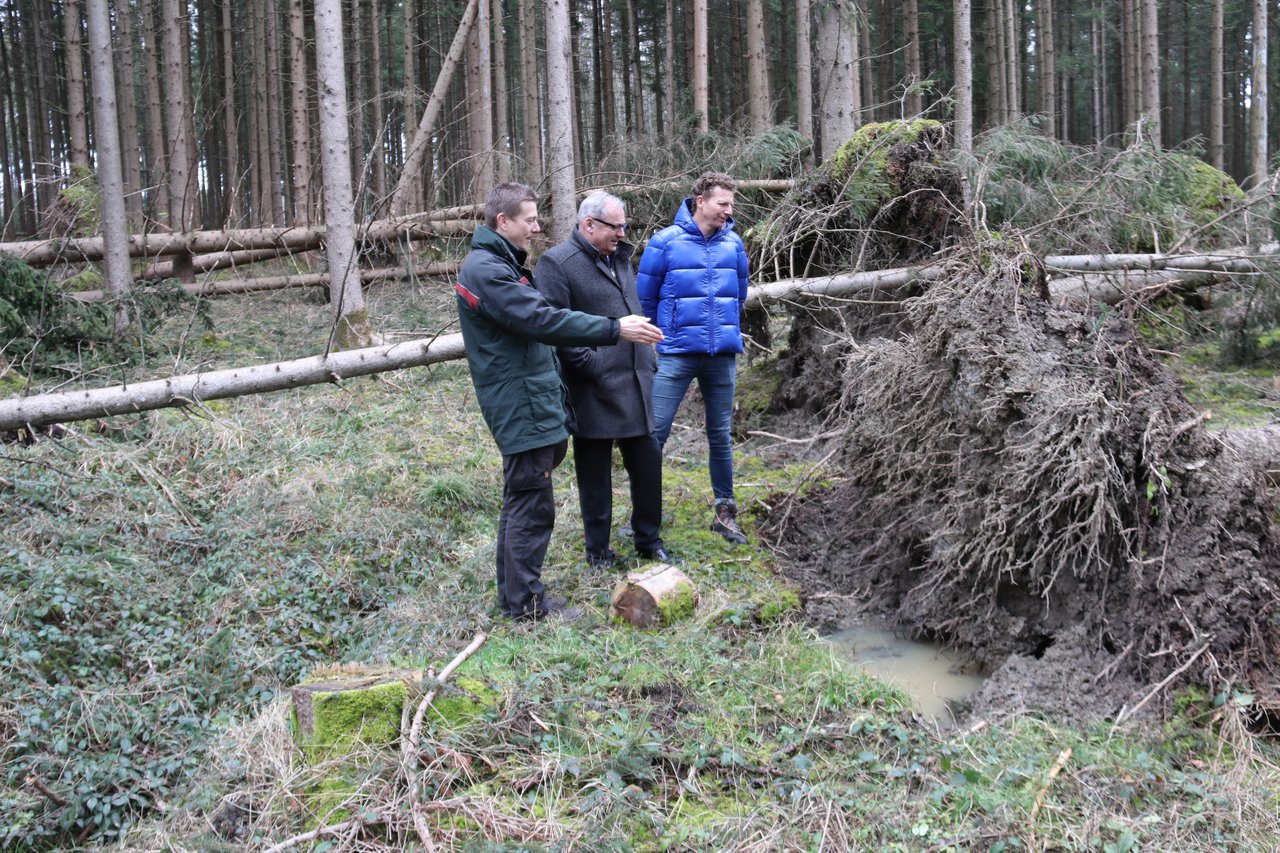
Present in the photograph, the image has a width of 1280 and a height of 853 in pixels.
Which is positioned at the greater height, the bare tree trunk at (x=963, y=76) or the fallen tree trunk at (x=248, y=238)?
A: the bare tree trunk at (x=963, y=76)

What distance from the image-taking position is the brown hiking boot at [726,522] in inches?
222

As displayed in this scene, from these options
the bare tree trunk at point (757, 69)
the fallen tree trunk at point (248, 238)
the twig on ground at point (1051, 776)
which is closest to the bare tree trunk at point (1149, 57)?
the bare tree trunk at point (757, 69)

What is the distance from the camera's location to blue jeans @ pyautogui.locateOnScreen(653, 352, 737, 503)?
17.9 ft

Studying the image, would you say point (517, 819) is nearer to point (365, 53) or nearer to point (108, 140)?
point (108, 140)

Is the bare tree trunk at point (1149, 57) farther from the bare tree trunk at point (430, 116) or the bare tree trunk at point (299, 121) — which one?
the bare tree trunk at point (299, 121)

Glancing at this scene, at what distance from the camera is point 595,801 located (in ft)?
10.1

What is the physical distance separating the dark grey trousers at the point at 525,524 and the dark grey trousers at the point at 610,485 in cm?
41

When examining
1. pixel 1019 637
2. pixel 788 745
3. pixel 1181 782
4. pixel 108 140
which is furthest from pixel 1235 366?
pixel 108 140

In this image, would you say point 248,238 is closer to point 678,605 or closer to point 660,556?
point 660,556

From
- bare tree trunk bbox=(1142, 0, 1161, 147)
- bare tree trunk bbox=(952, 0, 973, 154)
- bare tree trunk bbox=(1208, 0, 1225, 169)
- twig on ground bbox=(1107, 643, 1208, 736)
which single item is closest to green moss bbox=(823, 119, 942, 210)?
twig on ground bbox=(1107, 643, 1208, 736)

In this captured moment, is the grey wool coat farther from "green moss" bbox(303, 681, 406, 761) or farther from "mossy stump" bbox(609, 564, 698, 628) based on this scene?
"green moss" bbox(303, 681, 406, 761)

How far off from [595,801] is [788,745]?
32.2 inches

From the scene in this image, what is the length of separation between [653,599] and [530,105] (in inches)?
535

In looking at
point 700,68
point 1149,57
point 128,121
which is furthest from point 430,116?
point 1149,57
